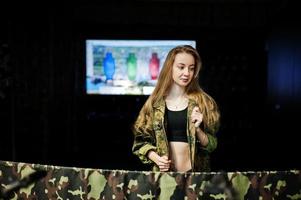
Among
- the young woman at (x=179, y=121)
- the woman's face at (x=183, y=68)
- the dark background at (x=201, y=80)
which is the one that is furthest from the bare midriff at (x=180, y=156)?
the dark background at (x=201, y=80)

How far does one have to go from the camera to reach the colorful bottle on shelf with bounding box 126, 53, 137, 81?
16.6ft

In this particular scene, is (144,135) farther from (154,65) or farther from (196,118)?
(154,65)

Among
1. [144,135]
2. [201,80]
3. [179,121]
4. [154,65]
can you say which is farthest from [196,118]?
[201,80]

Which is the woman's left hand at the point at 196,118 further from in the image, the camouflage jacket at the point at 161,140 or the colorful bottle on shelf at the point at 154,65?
the colorful bottle on shelf at the point at 154,65

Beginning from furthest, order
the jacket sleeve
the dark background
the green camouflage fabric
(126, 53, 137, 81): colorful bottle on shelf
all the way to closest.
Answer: (126, 53, 137, 81): colorful bottle on shelf, the dark background, the jacket sleeve, the green camouflage fabric

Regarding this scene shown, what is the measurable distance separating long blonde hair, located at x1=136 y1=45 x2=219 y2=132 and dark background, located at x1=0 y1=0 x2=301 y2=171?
11.4 ft

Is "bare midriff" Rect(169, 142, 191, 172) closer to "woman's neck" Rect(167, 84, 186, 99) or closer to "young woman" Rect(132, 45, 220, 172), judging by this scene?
"young woman" Rect(132, 45, 220, 172)

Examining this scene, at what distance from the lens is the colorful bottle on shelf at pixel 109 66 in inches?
199

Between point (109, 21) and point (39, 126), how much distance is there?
5.58 feet

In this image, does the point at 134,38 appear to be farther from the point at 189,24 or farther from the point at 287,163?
the point at 287,163

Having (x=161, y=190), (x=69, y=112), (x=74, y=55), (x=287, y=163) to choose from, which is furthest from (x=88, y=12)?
(x=161, y=190)

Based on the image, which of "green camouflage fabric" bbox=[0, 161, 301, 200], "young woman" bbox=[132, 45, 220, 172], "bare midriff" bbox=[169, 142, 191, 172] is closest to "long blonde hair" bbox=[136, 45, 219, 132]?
"young woman" bbox=[132, 45, 220, 172]

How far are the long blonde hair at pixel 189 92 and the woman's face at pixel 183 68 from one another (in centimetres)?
2

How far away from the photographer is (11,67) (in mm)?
4598
